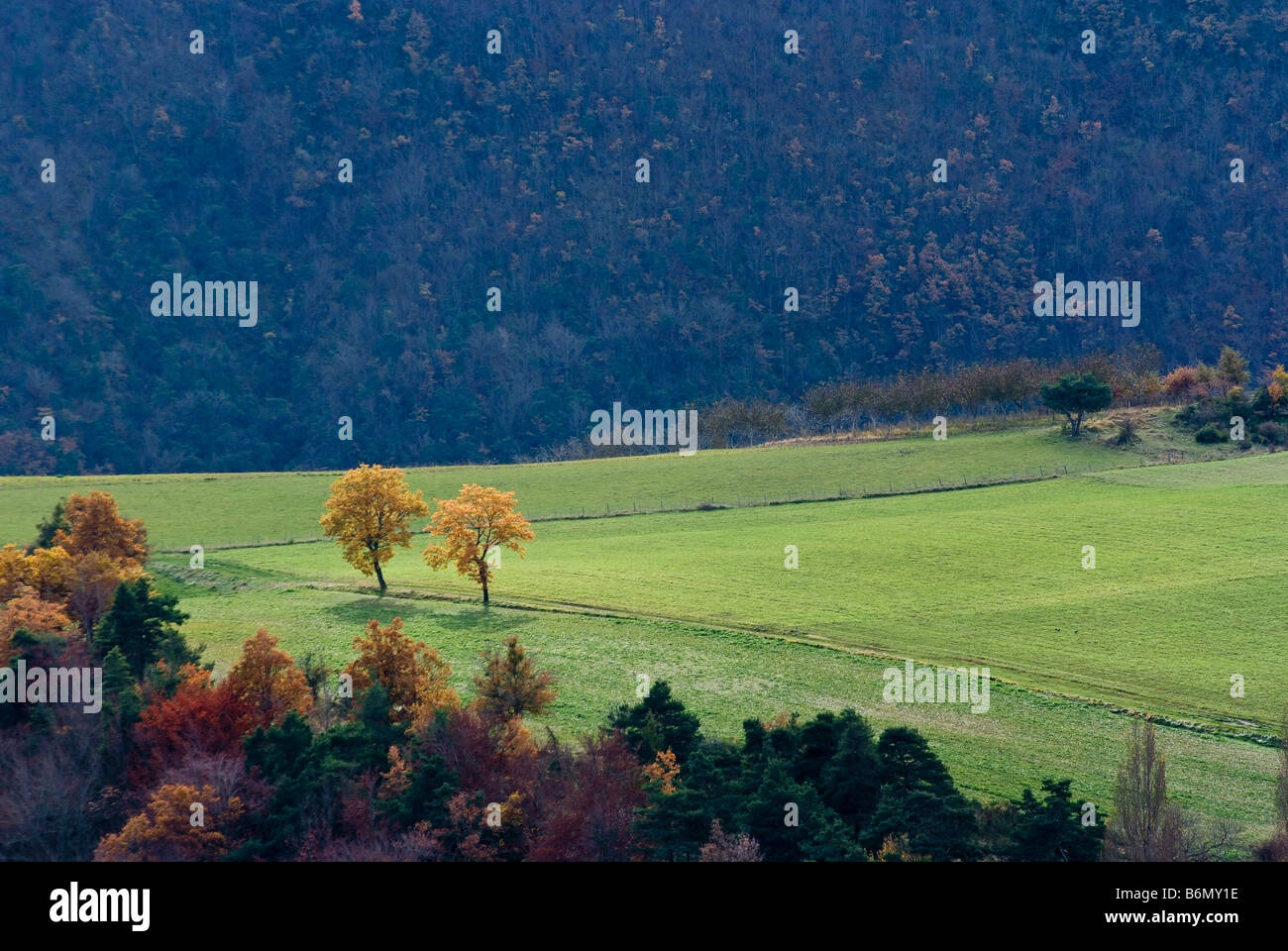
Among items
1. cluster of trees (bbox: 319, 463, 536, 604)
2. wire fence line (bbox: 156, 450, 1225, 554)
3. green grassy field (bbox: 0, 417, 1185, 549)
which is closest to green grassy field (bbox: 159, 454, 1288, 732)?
wire fence line (bbox: 156, 450, 1225, 554)

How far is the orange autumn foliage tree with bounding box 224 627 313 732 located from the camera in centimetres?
5938

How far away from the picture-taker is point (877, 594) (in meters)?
79.6

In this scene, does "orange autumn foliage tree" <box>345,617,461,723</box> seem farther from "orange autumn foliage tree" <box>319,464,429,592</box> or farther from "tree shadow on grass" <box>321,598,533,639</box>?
"orange autumn foliage tree" <box>319,464,429,592</box>

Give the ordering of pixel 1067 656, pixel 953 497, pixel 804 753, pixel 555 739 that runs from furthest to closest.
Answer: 1. pixel 953 497
2. pixel 1067 656
3. pixel 555 739
4. pixel 804 753

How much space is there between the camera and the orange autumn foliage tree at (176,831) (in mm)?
49750

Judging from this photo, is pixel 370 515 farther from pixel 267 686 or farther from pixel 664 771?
pixel 664 771

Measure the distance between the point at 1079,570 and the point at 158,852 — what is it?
180 feet

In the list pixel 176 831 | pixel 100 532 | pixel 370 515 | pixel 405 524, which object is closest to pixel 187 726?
pixel 176 831

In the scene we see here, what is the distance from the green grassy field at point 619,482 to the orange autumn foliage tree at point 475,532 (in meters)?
24.3

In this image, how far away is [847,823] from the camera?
164ft

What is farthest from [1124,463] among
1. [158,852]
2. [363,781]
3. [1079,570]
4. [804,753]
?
[158,852]

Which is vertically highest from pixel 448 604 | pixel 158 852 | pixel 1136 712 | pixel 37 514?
pixel 37 514

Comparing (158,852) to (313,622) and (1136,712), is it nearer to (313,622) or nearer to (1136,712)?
(313,622)

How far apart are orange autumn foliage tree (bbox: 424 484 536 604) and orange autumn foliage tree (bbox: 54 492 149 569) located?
19.8 m
